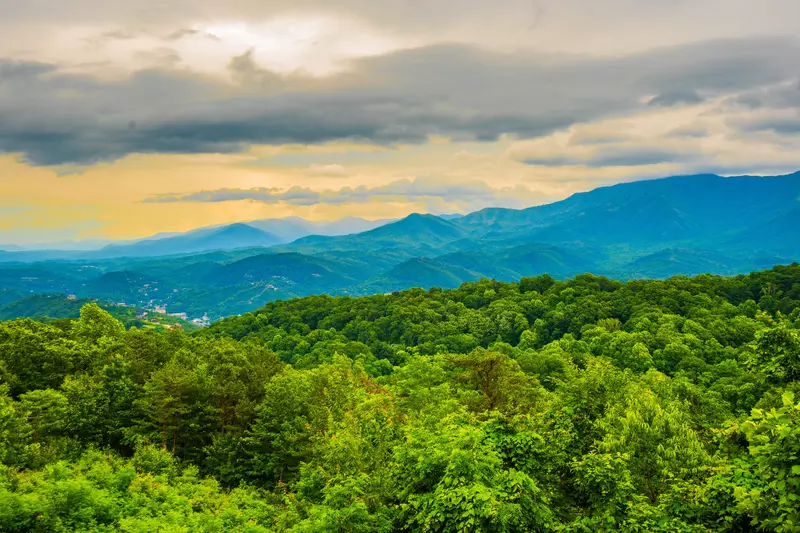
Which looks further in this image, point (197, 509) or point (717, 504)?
point (197, 509)

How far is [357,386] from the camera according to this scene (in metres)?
52.7

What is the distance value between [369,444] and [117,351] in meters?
37.3

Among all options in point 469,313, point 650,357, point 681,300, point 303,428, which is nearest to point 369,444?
point 303,428

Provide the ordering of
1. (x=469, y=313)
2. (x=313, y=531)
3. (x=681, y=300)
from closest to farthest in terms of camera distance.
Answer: (x=313, y=531) → (x=681, y=300) → (x=469, y=313)

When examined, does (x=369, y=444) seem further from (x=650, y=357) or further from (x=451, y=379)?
(x=650, y=357)

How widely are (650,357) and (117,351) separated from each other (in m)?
79.1

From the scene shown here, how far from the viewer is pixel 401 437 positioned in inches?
1293

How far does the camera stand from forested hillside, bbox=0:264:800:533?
16.2 metres

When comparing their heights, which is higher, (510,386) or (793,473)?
(793,473)

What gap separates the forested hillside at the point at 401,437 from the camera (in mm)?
16234

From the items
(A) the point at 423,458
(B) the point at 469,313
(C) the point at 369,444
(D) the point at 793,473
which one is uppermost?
(D) the point at 793,473

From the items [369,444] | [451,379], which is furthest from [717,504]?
[451,379]

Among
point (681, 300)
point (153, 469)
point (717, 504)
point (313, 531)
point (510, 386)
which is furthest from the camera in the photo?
point (681, 300)

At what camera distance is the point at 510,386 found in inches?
1907
